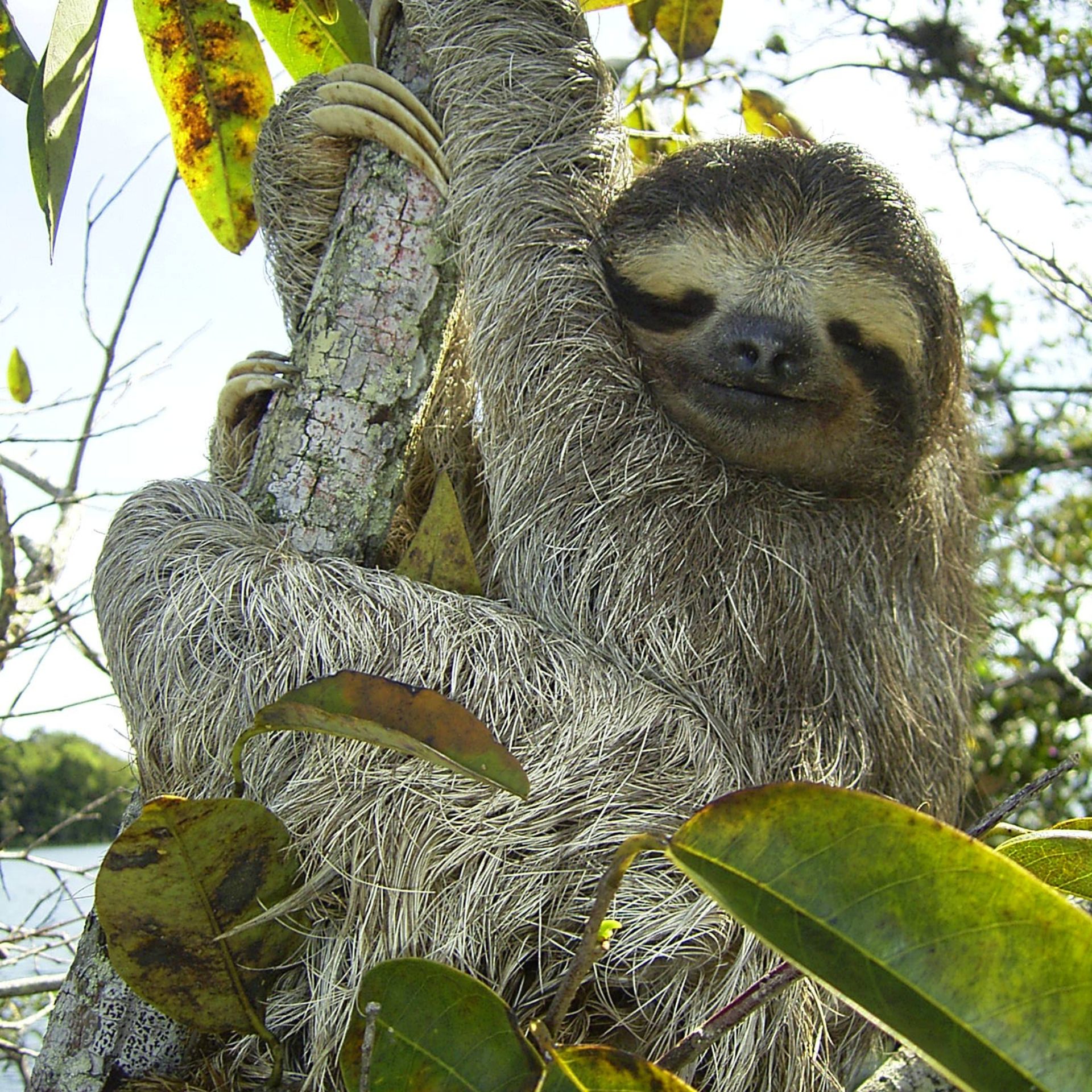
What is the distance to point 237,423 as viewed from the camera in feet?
15.1

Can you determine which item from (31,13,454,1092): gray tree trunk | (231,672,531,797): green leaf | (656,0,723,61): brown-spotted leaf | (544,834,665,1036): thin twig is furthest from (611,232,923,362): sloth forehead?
(544,834,665,1036): thin twig

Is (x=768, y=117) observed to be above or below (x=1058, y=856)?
above

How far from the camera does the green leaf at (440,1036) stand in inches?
86.0

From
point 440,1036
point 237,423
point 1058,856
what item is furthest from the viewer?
point 237,423

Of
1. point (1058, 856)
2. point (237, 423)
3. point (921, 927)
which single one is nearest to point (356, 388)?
point (237, 423)

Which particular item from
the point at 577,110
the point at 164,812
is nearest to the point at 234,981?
the point at 164,812

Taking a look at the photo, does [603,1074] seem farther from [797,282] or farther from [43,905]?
[43,905]

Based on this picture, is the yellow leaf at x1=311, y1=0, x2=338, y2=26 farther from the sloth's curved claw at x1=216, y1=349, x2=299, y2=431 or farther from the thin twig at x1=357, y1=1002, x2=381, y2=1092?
the thin twig at x1=357, y1=1002, x2=381, y2=1092

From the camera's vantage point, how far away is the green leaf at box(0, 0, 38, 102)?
3.66m

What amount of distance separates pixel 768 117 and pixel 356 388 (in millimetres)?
3097

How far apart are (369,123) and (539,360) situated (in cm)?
113

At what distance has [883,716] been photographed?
4.37m

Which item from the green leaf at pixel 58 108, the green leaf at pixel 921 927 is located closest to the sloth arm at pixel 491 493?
the green leaf at pixel 58 108

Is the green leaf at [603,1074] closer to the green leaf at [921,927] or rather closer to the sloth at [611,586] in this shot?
the green leaf at [921,927]
